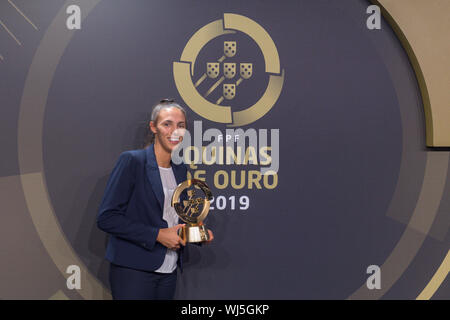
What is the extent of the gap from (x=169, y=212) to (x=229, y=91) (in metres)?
0.83

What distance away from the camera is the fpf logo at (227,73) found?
2.72 m

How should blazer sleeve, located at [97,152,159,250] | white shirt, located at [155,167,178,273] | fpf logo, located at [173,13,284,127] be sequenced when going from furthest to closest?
fpf logo, located at [173,13,284,127] → white shirt, located at [155,167,178,273] → blazer sleeve, located at [97,152,159,250]

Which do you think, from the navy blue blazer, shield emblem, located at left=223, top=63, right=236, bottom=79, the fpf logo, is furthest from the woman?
shield emblem, located at left=223, top=63, right=236, bottom=79

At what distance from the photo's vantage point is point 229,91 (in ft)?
8.98

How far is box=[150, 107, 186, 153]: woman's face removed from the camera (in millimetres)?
2412

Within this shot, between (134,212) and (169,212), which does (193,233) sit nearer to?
(169,212)

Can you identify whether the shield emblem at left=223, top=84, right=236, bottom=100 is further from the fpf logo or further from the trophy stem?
the trophy stem

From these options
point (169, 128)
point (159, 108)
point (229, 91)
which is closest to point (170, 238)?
point (169, 128)

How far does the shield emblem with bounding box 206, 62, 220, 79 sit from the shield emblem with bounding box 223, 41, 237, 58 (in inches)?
3.4

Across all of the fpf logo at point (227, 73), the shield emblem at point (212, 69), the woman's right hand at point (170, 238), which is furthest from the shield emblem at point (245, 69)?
the woman's right hand at point (170, 238)

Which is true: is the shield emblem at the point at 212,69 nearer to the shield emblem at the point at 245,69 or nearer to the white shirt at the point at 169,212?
the shield emblem at the point at 245,69

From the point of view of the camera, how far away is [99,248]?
8.89 ft

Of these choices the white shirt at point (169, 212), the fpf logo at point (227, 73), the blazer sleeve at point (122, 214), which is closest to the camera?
the blazer sleeve at point (122, 214)
